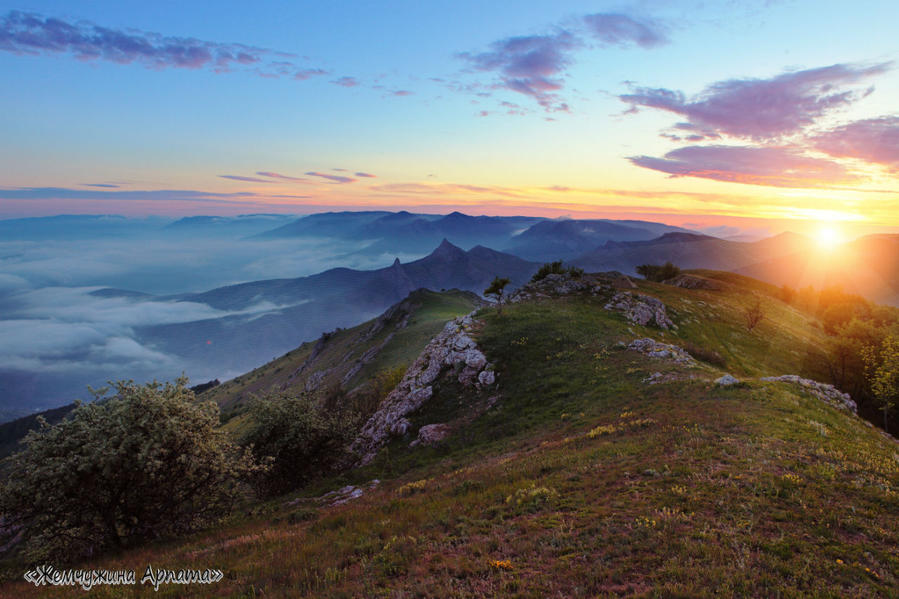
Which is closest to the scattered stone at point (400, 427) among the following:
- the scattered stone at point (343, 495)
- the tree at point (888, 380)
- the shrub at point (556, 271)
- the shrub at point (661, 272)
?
the scattered stone at point (343, 495)

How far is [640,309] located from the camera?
182ft

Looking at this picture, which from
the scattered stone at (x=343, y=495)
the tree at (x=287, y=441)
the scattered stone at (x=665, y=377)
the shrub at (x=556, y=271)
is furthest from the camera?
the shrub at (x=556, y=271)

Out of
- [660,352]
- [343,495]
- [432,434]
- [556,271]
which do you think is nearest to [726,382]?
[660,352]

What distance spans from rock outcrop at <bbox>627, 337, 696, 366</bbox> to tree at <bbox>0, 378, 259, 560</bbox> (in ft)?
115

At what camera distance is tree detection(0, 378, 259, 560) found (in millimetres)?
16953

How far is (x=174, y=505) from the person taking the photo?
66.7ft

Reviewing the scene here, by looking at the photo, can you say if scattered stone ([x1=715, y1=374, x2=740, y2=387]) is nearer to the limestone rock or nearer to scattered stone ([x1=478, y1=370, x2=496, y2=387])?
scattered stone ([x1=478, y1=370, x2=496, y2=387])

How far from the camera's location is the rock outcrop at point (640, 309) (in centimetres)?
5400

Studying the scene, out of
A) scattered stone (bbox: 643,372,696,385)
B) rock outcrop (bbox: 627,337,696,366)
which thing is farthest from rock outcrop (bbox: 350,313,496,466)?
rock outcrop (bbox: 627,337,696,366)

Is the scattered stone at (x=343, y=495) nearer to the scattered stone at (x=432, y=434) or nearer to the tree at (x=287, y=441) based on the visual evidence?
the tree at (x=287, y=441)

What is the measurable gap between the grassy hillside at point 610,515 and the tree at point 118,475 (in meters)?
2.62

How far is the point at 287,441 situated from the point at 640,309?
1935 inches

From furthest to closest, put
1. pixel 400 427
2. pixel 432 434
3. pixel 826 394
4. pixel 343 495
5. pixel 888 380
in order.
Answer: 1. pixel 400 427
2. pixel 888 380
3. pixel 432 434
4. pixel 826 394
5. pixel 343 495

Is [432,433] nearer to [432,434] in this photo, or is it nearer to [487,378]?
[432,434]
